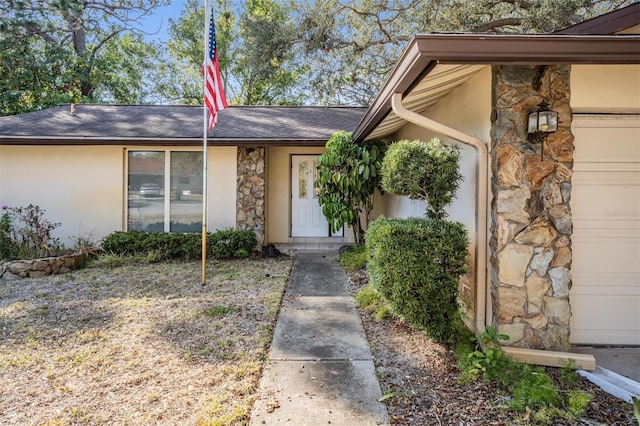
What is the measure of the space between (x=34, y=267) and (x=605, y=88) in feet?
26.7

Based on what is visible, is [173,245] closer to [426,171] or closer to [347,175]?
[347,175]

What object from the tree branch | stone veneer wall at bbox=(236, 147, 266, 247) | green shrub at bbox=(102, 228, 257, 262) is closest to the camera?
green shrub at bbox=(102, 228, 257, 262)

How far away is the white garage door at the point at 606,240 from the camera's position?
3.23m

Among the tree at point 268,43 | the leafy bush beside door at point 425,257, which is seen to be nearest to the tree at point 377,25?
the tree at point 268,43

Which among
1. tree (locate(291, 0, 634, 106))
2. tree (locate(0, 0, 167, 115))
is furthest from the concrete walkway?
tree (locate(0, 0, 167, 115))

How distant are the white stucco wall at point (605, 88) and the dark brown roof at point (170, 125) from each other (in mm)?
4825

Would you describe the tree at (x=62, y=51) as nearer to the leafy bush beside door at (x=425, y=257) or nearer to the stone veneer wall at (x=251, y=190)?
the stone veneer wall at (x=251, y=190)

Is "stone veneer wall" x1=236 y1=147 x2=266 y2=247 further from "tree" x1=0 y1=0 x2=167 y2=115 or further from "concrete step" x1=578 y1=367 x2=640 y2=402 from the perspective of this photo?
"tree" x1=0 y1=0 x2=167 y2=115

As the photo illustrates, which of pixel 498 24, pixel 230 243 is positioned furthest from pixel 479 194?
pixel 498 24

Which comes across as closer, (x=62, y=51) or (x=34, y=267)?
(x=34, y=267)

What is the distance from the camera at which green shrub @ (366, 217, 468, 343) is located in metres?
3.08

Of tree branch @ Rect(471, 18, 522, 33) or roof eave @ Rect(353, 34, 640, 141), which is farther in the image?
tree branch @ Rect(471, 18, 522, 33)

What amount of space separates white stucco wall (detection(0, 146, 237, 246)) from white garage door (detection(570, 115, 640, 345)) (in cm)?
659

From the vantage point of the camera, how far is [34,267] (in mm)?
5984
